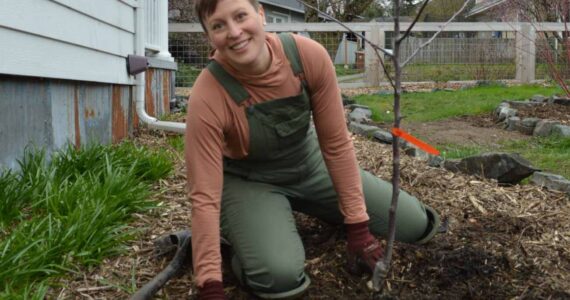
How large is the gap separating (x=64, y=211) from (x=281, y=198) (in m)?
0.96

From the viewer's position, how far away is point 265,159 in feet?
8.14

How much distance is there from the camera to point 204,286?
2004 millimetres

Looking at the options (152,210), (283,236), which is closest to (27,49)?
(152,210)

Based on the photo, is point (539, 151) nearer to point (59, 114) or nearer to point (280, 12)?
point (59, 114)

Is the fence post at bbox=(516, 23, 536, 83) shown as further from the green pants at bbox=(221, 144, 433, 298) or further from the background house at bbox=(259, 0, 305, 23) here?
the background house at bbox=(259, 0, 305, 23)

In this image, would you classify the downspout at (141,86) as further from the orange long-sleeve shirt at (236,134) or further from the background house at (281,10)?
the background house at (281,10)

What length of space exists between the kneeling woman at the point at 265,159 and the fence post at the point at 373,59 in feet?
35.0

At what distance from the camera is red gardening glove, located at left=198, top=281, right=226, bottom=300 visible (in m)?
1.98

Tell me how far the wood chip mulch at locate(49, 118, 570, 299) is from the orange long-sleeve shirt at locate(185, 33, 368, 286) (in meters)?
0.28

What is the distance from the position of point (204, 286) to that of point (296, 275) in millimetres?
376

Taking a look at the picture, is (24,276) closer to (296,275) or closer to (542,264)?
(296,275)

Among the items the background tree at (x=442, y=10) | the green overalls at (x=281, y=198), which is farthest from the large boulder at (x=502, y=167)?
the background tree at (x=442, y=10)

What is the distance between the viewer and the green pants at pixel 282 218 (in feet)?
7.41

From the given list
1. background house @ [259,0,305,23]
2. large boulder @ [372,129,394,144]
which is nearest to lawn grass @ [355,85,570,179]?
large boulder @ [372,129,394,144]
